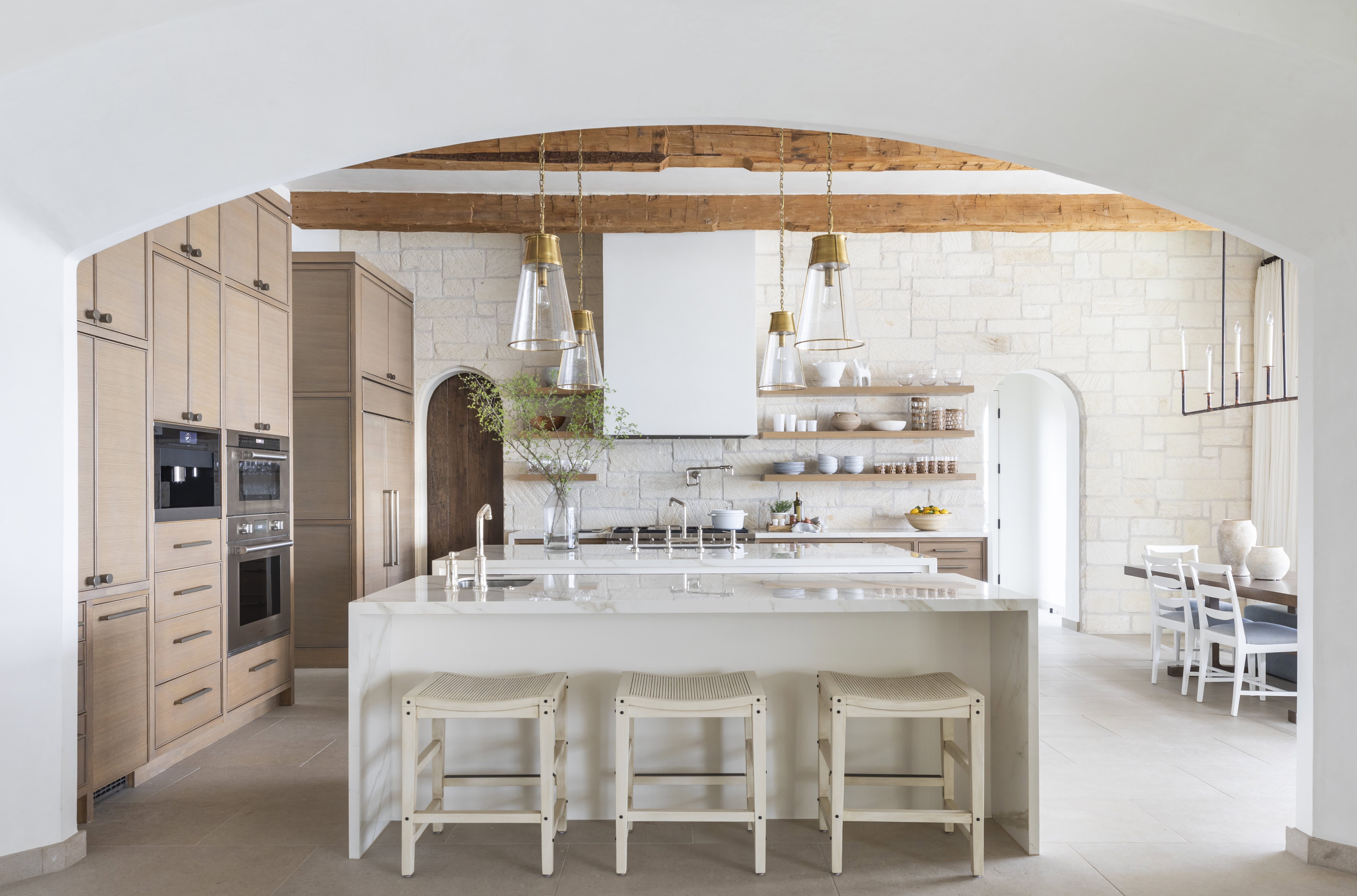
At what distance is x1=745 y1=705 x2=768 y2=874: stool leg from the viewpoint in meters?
2.58

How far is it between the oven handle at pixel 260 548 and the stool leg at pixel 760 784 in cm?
280

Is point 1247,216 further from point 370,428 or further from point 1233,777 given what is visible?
point 370,428

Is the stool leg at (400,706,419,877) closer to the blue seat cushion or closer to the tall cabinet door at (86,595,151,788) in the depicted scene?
the tall cabinet door at (86,595,151,788)

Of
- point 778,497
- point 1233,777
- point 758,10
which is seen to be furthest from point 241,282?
point 1233,777

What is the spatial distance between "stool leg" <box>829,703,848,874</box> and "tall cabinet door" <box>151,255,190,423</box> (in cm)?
291

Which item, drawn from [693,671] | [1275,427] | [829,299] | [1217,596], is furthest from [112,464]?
[1275,427]

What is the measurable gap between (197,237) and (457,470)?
11.7 feet

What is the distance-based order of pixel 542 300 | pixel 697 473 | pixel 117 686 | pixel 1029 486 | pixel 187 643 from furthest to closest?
pixel 1029 486, pixel 697 473, pixel 187 643, pixel 117 686, pixel 542 300

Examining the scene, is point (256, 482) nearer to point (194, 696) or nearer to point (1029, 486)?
point (194, 696)

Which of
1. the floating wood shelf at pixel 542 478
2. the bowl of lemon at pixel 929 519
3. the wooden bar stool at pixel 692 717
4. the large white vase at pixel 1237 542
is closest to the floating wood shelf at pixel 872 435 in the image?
the floating wood shelf at pixel 542 478

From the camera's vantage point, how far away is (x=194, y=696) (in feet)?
12.3

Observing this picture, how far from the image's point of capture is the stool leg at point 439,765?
294cm

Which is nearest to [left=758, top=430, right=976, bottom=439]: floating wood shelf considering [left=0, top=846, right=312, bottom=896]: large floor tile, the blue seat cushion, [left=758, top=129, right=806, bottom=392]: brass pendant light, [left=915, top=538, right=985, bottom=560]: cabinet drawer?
[left=915, top=538, right=985, bottom=560]: cabinet drawer
